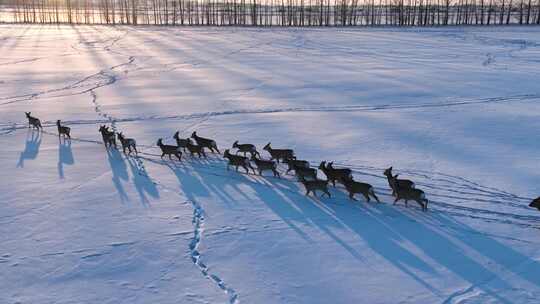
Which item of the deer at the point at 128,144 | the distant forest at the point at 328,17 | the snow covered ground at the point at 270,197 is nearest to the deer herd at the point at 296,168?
the deer at the point at 128,144

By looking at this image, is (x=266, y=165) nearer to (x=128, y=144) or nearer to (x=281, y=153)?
(x=281, y=153)

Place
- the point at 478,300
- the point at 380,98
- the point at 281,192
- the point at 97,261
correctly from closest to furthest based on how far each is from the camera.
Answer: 1. the point at 478,300
2. the point at 97,261
3. the point at 281,192
4. the point at 380,98

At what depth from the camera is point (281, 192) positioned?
451 inches

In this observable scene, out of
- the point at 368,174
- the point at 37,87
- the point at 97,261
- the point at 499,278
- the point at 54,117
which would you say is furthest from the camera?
the point at 37,87

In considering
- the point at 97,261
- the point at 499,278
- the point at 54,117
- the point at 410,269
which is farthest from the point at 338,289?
the point at 54,117

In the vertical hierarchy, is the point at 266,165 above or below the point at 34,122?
below

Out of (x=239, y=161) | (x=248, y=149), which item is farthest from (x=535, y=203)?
(x=248, y=149)

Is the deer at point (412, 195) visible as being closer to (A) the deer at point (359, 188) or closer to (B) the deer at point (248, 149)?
(A) the deer at point (359, 188)

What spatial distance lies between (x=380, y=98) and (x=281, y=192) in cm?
1186

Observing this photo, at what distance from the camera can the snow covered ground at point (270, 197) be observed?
7.86m

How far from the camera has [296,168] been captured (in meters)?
11.7

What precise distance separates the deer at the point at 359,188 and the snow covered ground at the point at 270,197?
20 centimetres

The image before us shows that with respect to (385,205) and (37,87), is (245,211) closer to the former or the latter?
(385,205)

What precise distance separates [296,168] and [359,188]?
1.63 m
